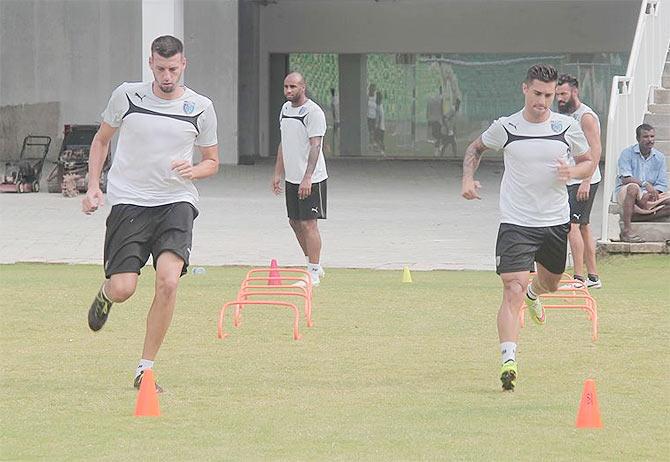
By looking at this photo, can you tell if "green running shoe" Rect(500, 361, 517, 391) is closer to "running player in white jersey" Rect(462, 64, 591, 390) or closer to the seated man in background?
"running player in white jersey" Rect(462, 64, 591, 390)

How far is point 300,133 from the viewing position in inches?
551

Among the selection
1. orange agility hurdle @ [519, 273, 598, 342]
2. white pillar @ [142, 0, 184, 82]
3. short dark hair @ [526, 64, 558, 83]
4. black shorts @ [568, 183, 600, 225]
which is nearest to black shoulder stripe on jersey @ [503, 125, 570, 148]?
short dark hair @ [526, 64, 558, 83]

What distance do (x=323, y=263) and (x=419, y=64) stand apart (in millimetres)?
21020

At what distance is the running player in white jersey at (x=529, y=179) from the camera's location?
8664 millimetres

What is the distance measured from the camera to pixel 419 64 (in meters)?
36.8

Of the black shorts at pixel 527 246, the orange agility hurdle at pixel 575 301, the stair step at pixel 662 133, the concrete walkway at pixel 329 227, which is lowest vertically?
the concrete walkway at pixel 329 227

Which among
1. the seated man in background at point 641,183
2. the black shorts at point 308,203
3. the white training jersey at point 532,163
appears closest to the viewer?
the white training jersey at point 532,163

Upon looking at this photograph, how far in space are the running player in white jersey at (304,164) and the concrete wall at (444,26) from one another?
70.5 feet

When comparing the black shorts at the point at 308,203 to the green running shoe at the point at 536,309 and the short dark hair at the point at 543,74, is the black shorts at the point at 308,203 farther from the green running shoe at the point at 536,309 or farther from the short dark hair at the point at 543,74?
the short dark hair at the point at 543,74

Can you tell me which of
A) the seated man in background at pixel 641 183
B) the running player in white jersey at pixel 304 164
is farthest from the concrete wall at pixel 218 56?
the running player in white jersey at pixel 304 164

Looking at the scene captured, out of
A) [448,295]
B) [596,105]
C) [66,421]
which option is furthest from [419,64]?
[66,421]

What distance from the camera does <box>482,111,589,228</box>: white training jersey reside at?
8805mm

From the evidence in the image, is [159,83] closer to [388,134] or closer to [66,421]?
[66,421]

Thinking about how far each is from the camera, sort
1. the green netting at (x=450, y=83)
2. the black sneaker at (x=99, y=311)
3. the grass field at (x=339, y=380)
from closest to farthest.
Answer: the grass field at (x=339, y=380)
the black sneaker at (x=99, y=311)
the green netting at (x=450, y=83)
